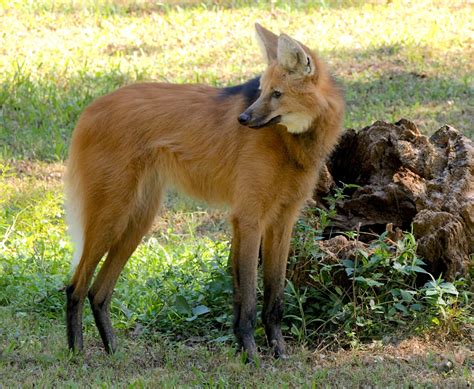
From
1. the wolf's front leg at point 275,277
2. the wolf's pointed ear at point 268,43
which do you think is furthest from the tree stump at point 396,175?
the wolf's pointed ear at point 268,43

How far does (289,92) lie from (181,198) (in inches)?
116

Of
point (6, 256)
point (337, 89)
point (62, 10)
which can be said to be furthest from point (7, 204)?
point (62, 10)

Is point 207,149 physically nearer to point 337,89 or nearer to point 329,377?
point 337,89

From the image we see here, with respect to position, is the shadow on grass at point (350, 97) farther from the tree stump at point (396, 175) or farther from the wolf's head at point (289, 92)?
the wolf's head at point (289, 92)

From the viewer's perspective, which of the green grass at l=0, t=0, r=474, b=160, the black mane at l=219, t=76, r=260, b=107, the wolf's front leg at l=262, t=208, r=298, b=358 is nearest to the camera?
the black mane at l=219, t=76, r=260, b=107

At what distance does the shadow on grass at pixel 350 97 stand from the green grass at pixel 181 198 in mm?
20

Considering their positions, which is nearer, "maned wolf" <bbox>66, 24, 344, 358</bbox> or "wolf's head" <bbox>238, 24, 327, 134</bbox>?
"wolf's head" <bbox>238, 24, 327, 134</bbox>

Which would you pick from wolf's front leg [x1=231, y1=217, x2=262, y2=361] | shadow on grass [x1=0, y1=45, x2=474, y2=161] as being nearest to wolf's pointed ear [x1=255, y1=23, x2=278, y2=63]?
wolf's front leg [x1=231, y1=217, x2=262, y2=361]

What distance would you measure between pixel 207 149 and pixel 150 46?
5465 millimetres

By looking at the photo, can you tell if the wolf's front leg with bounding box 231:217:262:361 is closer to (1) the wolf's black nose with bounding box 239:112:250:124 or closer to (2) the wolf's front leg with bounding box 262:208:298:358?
(2) the wolf's front leg with bounding box 262:208:298:358

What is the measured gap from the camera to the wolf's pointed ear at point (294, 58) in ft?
13.8

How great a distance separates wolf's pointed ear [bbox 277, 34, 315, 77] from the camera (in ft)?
13.8

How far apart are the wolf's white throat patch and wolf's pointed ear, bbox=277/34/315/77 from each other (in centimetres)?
21

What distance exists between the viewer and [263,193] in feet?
14.4
